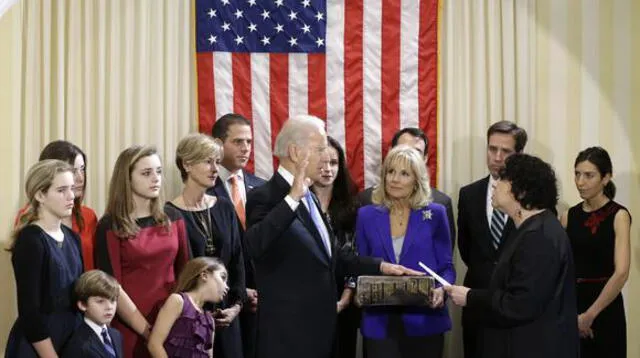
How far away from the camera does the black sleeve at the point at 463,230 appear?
6.11m

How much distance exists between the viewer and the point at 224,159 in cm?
599

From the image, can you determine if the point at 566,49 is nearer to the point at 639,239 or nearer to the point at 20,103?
the point at 639,239

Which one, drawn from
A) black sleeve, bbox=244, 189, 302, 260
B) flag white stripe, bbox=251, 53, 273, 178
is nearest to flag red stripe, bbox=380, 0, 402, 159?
flag white stripe, bbox=251, 53, 273, 178

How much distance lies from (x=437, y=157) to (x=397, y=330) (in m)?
2.05

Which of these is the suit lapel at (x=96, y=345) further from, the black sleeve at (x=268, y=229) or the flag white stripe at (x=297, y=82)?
the flag white stripe at (x=297, y=82)

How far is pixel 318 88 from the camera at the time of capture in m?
6.70

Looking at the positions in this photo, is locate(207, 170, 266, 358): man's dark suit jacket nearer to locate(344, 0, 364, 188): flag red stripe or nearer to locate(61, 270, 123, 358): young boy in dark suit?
locate(344, 0, 364, 188): flag red stripe

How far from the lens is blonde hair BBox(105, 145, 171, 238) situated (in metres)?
4.79

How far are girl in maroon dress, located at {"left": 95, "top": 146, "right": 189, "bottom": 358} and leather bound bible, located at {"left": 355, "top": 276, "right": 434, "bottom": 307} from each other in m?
0.92

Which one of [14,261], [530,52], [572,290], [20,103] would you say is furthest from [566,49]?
[14,261]

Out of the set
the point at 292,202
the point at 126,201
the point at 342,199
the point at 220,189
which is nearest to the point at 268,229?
the point at 292,202

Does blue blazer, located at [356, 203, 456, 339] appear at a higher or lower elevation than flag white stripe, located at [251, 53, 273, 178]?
lower

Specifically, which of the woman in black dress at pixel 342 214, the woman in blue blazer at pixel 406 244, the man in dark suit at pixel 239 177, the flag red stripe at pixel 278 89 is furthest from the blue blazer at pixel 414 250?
the flag red stripe at pixel 278 89

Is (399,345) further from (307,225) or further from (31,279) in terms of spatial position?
(31,279)
